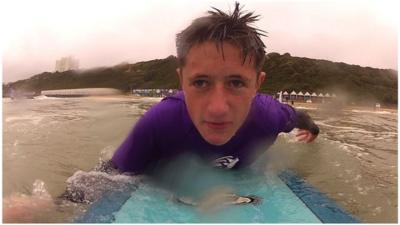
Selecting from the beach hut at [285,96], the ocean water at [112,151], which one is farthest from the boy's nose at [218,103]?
the beach hut at [285,96]

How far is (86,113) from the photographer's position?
1969 millimetres

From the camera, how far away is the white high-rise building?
5.30 ft

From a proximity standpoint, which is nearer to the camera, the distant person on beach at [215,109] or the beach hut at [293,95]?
the distant person on beach at [215,109]

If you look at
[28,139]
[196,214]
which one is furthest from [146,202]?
[28,139]

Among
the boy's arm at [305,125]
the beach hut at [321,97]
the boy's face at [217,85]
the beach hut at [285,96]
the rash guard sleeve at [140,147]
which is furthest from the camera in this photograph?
the beach hut at [321,97]

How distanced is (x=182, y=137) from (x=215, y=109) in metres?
0.25

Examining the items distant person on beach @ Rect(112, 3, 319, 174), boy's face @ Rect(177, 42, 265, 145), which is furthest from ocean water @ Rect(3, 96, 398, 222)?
boy's face @ Rect(177, 42, 265, 145)

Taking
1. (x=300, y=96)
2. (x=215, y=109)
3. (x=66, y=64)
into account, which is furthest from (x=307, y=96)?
(x=66, y=64)

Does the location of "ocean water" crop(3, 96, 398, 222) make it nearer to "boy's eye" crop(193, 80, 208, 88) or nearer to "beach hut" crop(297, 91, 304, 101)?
"beach hut" crop(297, 91, 304, 101)

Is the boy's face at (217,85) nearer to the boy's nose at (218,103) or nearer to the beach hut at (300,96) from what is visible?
the boy's nose at (218,103)

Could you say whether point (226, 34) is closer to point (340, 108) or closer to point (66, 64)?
point (66, 64)

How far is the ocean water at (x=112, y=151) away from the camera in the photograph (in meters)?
1.36

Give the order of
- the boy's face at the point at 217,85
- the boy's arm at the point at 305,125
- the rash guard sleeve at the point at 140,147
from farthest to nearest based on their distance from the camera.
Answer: the boy's arm at the point at 305,125
the rash guard sleeve at the point at 140,147
the boy's face at the point at 217,85

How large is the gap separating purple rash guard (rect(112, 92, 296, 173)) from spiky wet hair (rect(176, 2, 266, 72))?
0.18 meters
